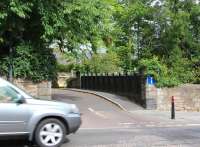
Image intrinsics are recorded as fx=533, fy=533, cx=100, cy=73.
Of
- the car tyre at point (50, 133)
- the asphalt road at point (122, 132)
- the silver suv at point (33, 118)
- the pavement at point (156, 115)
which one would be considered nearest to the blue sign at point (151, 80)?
the pavement at point (156, 115)

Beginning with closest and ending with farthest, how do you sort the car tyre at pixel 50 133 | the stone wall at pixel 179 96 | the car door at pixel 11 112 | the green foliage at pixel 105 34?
the car door at pixel 11 112
the car tyre at pixel 50 133
the green foliage at pixel 105 34
the stone wall at pixel 179 96

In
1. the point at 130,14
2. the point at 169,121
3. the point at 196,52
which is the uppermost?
the point at 130,14

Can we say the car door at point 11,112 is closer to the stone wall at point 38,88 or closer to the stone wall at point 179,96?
the stone wall at point 38,88

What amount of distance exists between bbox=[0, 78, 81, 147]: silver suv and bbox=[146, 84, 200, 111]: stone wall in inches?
539

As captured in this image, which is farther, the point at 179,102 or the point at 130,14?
the point at 130,14

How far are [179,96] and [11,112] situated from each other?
52.3 feet

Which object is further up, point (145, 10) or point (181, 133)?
point (145, 10)

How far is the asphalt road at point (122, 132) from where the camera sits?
13.3m

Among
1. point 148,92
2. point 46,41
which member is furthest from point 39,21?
point 148,92

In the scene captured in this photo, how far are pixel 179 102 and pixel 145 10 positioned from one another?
6080 mm

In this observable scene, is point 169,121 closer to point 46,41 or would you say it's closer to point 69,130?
point 46,41

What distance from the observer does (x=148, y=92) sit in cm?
2595

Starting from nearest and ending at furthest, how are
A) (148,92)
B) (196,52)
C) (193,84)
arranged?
(148,92), (193,84), (196,52)

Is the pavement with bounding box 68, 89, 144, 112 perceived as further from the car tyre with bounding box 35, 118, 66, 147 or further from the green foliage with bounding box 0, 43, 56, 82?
the car tyre with bounding box 35, 118, 66, 147
